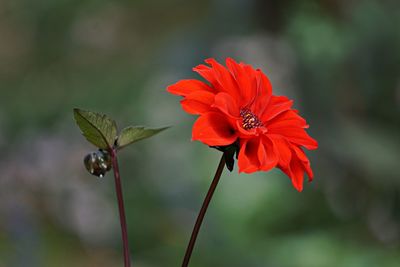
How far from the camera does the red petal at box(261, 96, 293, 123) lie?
1.04 ft

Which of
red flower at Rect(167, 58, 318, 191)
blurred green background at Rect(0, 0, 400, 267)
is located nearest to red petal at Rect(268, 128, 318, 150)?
red flower at Rect(167, 58, 318, 191)

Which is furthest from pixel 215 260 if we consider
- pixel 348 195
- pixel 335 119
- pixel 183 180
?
pixel 335 119

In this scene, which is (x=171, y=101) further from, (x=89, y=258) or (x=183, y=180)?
(x=89, y=258)

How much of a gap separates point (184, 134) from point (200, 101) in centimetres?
106

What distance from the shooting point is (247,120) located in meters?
0.32

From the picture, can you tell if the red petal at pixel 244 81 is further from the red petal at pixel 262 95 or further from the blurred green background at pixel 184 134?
the blurred green background at pixel 184 134

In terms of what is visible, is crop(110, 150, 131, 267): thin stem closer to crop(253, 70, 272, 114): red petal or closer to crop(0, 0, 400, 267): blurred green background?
crop(253, 70, 272, 114): red petal

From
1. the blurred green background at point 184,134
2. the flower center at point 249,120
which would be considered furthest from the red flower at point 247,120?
the blurred green background at point 184,134

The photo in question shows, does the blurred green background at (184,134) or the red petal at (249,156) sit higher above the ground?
the blurred green background at (184,134)

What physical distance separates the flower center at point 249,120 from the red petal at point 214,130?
11mm

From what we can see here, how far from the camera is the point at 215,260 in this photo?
114cm

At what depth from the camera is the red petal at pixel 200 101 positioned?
0.29 metres

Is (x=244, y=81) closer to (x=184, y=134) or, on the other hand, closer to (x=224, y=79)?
(x=224, y=79)

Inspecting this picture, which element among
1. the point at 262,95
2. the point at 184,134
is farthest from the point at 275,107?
the point at 184,134
